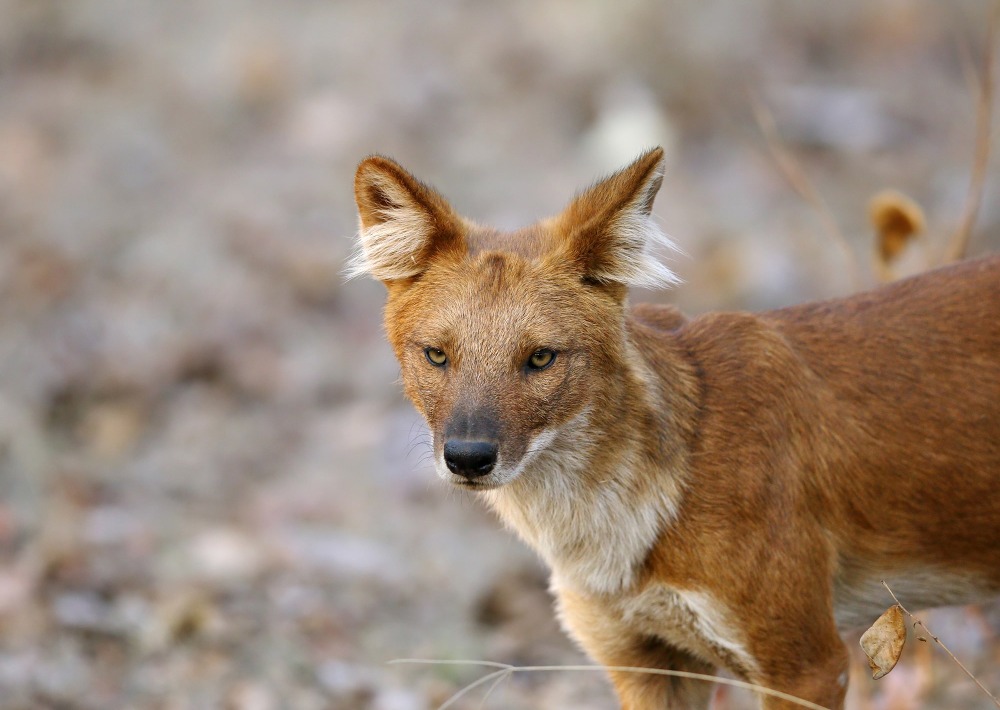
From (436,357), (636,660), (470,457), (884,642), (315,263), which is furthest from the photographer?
(315,263)

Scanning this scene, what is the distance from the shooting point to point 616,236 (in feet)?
16.4

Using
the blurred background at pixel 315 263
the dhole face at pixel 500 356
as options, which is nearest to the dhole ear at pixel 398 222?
the dhole face at pixel 500 356

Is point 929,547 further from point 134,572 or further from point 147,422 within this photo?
point 147,422

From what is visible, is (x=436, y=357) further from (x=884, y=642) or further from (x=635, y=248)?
(x=884, y=642)

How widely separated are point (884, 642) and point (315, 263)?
333 inches

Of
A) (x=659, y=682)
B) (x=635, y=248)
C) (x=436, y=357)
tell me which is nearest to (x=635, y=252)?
(x=635, y=248)

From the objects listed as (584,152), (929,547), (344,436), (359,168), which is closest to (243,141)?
(584,152)

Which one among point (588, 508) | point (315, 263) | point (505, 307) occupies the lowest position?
point (315, 263)

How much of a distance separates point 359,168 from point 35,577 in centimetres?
424

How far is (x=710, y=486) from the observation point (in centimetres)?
503

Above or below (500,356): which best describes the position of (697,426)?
below

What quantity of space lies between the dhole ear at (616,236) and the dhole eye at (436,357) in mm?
652

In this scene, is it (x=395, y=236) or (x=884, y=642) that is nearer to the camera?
(x=884, y=642)

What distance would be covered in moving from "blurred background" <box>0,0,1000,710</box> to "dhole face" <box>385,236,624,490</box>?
2.81 metres
